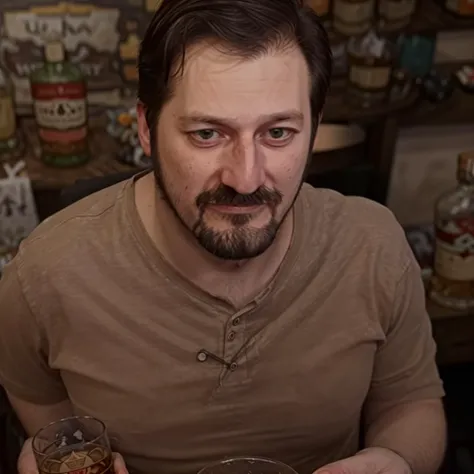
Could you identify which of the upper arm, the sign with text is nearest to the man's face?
the upper arm

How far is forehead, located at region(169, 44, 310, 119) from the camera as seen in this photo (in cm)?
97

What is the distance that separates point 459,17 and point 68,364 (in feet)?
4.02

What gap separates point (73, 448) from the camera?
1.04m

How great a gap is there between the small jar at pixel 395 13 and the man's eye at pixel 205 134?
1.02 meters

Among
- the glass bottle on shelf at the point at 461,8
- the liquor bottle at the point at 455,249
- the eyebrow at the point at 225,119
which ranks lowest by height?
the liquor bottle at the point at 455,249

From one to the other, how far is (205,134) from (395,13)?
1.04 metres

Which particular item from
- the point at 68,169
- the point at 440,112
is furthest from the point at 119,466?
the point at 440,112

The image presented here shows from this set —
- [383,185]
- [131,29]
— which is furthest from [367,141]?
[131,29]

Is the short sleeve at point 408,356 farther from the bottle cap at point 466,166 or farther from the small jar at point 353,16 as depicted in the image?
the small jar at point 353,16

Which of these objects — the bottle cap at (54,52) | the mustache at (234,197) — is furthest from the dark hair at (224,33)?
the bottle cap at (54,52)

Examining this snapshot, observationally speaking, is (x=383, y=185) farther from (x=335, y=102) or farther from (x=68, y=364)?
(x=68, y=364)

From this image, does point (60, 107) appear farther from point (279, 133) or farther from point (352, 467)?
point (352, 467)

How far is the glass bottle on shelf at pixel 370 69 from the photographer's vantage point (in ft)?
5.98

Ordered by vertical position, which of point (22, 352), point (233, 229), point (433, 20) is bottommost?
point (22, 352)
